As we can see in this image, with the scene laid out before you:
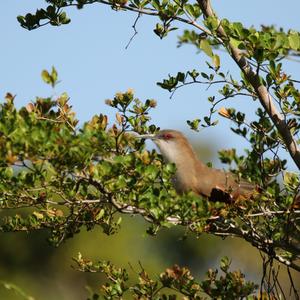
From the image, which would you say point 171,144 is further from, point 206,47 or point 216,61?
point 206,47

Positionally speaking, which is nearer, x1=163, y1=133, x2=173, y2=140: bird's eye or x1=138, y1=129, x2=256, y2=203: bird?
x1=138, y1=129, x2=256, y2=203: bird

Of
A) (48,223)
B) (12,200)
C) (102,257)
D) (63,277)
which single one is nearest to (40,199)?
(12,200)

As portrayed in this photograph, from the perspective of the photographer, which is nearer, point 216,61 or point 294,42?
point 294,42

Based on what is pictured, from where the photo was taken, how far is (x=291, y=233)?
6.06m

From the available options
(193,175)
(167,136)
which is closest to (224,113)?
(193,175)

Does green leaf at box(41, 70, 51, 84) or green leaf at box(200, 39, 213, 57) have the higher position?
green leaf at box(200, 39, 213, 57)

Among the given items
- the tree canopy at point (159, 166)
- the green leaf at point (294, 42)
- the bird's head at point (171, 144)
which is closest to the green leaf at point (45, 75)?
the tree canopy at point (159, 166)

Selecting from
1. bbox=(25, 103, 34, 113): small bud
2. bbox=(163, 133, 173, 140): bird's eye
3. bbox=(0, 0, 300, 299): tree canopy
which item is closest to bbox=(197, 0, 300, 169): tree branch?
bbox=(0, 0, 300, 299): tree canopy

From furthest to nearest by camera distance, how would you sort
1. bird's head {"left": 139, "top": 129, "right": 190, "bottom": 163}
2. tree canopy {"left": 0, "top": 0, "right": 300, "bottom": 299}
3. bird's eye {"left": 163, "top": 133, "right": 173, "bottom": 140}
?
1. bird's eye {"left": 163, "top": 133, "right": 173, "bottom": 140}
2. bird's head {"left": 139, "top": 129, "right": 190, "bottom": 163}
3. tree canopy {"left": 0, "top": 0, "right": 300, "bottom": 299}

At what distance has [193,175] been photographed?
7625 mm

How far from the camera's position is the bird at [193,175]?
6664mm

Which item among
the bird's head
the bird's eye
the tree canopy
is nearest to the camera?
the tree canopy

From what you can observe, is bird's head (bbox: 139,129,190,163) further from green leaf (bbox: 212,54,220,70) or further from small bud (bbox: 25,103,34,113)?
small bud (bbox: 25,103,34,113)

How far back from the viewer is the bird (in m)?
6.66
